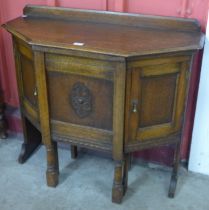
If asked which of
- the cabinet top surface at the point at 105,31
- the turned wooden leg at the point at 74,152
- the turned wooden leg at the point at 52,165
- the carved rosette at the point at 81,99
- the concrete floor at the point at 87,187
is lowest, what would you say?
the concrete floor at the point at 87,187

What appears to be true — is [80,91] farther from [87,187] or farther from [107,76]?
[87,187]

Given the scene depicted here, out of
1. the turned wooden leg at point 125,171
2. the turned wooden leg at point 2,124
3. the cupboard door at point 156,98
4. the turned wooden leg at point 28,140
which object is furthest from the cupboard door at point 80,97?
the turned wooden leg at point 2,124

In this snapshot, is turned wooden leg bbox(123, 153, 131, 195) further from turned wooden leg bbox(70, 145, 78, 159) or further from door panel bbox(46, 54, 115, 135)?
turned wooden leg bbox(70, 145, 78, 159)

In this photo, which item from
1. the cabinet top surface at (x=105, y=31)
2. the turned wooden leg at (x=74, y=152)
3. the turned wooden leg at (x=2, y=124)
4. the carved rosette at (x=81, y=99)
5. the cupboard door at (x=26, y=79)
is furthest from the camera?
the turned wooden leg at (x=2, y=124)

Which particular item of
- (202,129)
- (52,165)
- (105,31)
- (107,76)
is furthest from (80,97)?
(202,129)

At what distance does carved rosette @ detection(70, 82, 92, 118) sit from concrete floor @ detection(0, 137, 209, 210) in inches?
21.1

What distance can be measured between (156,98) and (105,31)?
40 centimetres

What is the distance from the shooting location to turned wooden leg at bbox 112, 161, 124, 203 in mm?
1720

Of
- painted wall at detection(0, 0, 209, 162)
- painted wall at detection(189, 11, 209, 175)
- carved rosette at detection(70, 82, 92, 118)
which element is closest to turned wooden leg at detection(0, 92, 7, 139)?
painted wall at detection(0, 0, 209, 162)

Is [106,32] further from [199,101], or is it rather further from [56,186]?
[56,186]

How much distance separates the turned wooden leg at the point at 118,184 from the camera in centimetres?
172

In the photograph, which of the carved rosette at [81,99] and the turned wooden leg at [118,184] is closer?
the carved rosette at [81,99]

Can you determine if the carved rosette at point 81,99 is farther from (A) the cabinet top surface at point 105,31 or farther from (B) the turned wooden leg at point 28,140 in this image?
(B) the turned wooden leg at point 28,140

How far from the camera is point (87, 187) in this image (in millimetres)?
1979
